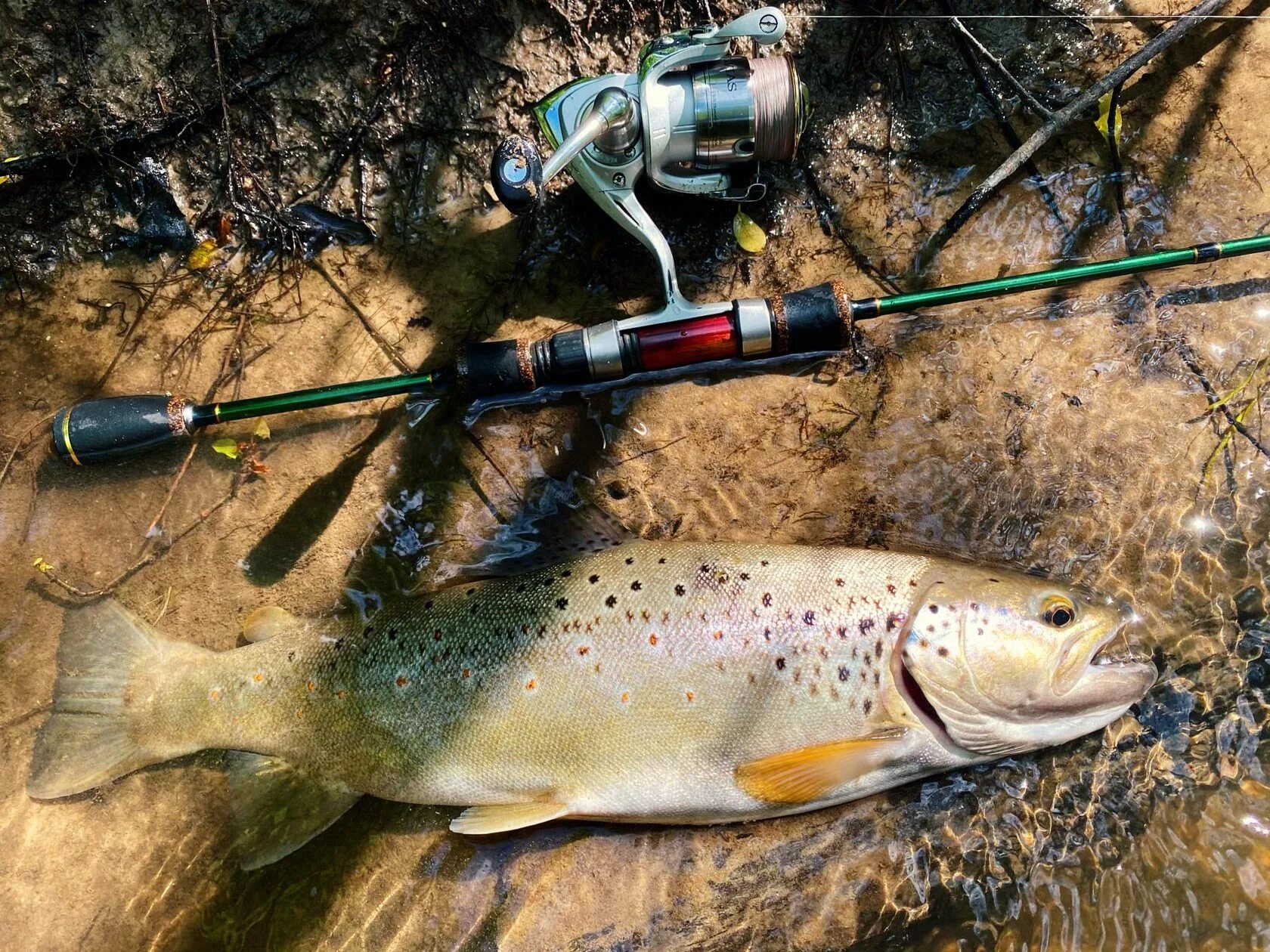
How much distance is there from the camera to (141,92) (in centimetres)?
296

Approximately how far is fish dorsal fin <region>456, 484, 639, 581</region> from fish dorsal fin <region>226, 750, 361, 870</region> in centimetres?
86

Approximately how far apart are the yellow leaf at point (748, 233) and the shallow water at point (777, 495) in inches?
1.7

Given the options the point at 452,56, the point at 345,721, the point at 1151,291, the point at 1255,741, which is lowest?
the point at 1255,741

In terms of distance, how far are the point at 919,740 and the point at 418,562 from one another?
1.85 meters

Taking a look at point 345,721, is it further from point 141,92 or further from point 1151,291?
point 1151,291

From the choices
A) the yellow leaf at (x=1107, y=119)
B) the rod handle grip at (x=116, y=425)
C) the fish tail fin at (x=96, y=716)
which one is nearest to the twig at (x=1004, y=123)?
the yellow leaf at (x=1107, y=119)

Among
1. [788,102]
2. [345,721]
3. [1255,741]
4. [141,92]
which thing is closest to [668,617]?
[345,721]

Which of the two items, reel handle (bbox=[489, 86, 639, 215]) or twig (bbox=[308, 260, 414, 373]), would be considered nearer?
reel handle (bbox=[489, 86, 639, 215])

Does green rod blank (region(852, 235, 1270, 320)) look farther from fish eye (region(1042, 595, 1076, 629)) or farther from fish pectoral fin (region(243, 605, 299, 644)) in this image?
fish pectoral fin (region(243, 605, 299, 644))

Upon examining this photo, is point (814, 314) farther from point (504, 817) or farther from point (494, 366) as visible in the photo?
point (504, 817)

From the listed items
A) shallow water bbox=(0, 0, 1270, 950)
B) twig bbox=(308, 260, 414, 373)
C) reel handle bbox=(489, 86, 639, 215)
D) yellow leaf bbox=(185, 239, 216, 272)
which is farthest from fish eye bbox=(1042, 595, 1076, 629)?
yellow leaf bbox=(185, 239, 216, 272)

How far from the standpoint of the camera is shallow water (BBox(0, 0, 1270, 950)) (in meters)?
2.80

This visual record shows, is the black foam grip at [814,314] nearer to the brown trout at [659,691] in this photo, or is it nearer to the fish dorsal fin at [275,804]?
the brown trout at [659,691]

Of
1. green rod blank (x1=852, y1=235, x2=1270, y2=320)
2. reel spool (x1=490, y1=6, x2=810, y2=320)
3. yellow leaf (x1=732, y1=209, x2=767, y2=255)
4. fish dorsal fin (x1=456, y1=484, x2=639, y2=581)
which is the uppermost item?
reel spool (x1=490, y1=6, x2=810, y2=320)
